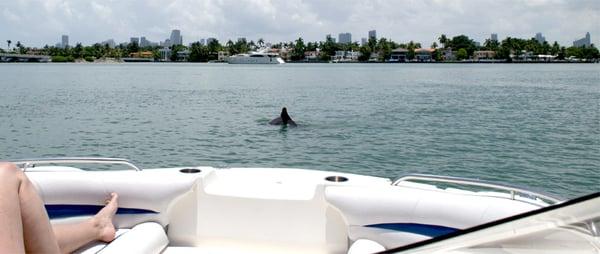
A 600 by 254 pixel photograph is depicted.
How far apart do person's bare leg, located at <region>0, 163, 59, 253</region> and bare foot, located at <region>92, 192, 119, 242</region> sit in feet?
4.00

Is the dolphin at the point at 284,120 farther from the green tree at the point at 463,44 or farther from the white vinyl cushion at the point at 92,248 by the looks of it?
the green tree at the point at 463,44

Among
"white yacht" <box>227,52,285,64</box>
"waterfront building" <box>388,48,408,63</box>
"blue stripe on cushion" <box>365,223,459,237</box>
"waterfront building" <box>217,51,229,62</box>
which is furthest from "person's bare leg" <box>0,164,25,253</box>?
"waterfront building" <box>388,48,408,63</box>

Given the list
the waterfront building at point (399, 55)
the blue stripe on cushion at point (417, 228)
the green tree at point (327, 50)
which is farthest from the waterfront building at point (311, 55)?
the blue stripe on cushion at point (417, 228)

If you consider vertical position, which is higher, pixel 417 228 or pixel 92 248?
pixel 417 228

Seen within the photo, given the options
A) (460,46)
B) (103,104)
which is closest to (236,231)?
(103,104)

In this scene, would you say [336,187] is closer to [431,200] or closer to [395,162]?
[431,200]

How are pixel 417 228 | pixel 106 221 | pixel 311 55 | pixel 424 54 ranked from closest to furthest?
pixel 417 228 → pixel 106 221 → pixel 424 54 → pixel 311 55

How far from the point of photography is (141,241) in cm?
369

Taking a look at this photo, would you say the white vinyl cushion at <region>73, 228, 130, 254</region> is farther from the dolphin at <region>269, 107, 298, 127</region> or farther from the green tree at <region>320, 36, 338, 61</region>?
the green tree at <region>320, 36, 338, 61</region>

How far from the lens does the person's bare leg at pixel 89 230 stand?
3.38m

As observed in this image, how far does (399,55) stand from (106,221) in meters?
196

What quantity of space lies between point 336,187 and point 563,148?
16.5m

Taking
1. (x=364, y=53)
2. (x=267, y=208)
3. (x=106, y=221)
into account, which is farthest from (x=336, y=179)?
(x=364, y=53)

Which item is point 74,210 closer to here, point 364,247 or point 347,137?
point 364,247
